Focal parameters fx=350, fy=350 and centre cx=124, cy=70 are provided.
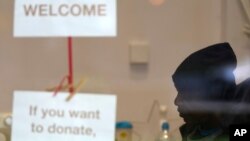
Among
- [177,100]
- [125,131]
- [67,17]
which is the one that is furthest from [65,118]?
[177,100]

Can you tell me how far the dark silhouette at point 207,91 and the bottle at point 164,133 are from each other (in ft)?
0.18

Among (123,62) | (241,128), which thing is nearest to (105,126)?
(241,128)

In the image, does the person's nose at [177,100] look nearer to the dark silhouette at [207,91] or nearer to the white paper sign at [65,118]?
the dark silhouette at [207,91]

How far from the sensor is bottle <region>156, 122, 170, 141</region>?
2.92 feet

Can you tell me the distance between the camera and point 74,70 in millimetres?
670

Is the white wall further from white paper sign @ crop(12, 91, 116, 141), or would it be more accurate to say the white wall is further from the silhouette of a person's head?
white paper sign @ crop(12, 91, 116, 141)

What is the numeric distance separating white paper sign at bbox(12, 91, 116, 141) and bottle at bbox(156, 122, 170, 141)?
0.39m

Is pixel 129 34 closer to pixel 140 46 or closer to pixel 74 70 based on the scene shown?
pixel 140 46

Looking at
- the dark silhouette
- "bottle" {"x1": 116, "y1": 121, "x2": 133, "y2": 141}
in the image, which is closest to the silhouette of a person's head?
the dark silhouette

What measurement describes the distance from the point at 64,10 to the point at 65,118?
16 centimetres

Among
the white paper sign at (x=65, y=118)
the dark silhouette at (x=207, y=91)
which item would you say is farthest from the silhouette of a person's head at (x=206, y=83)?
the white paper sign at (x=65, y=118)

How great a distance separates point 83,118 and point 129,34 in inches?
18.1

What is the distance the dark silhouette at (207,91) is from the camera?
0.81 m

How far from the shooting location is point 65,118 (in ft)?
1.70
